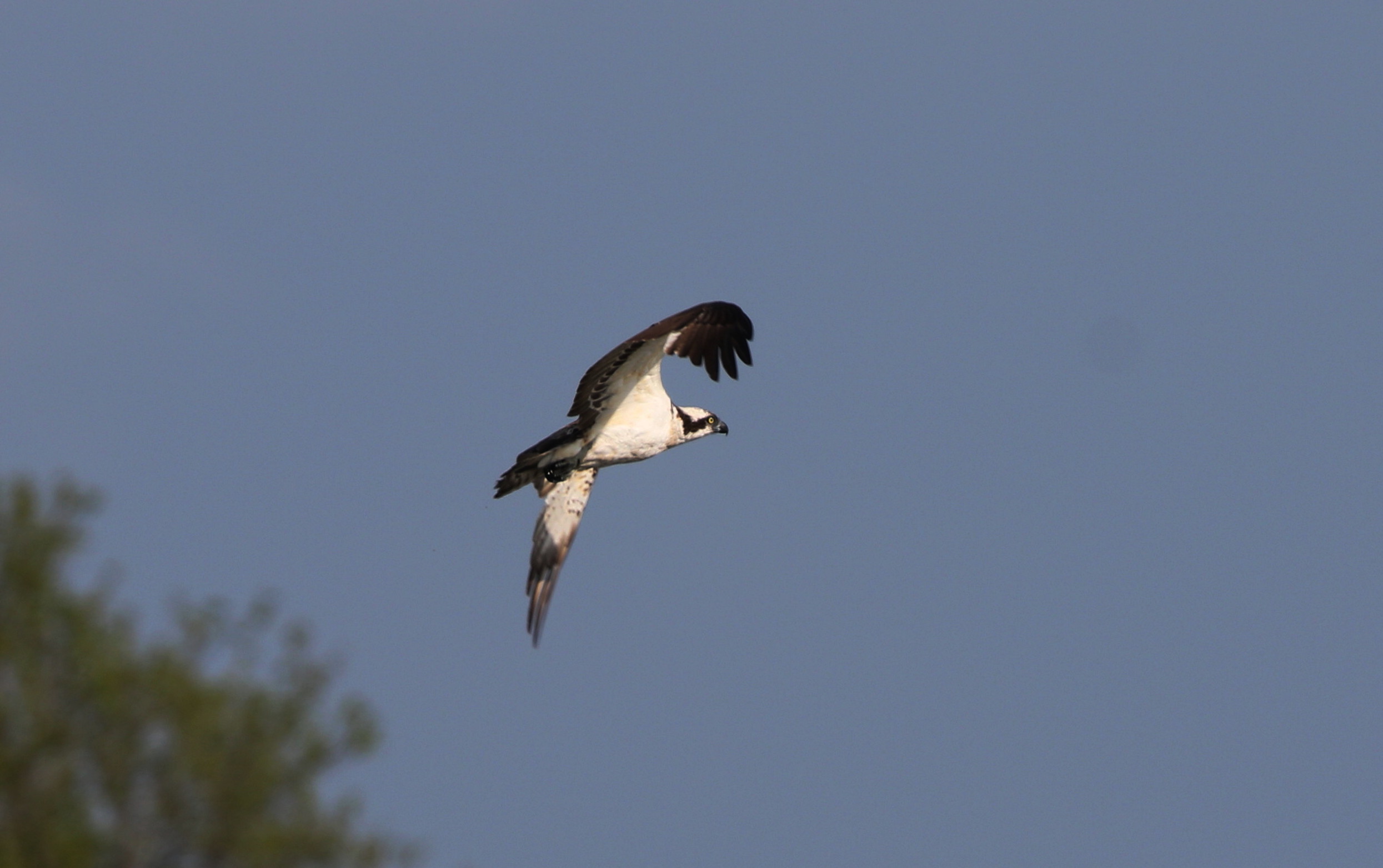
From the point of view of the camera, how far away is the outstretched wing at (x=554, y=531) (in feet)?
57.1


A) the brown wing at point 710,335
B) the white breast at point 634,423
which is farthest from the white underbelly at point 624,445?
the brown wing at point 710,335

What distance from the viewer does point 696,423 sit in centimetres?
1723

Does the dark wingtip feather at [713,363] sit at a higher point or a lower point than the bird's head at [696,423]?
lower

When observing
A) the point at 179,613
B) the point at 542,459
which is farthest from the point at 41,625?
the point at 542,459

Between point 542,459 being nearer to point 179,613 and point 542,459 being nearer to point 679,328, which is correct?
point 679,328

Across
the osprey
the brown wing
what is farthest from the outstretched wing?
the brown wing

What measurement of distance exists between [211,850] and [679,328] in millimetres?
5806

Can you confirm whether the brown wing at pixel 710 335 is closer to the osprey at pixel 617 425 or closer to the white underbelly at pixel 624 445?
the osprey at pixel 617 425

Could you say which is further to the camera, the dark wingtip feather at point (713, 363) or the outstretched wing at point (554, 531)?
the outstretched wing at point (554, 531)

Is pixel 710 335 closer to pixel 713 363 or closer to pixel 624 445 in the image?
pixel 713 363

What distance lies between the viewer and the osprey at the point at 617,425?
50.0 feet

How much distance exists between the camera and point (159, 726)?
586 inches

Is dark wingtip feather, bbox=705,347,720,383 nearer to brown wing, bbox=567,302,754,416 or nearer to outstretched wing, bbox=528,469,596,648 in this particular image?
brown wing, bbox=567,302,754,416

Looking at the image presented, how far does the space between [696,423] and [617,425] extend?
35.7 inches
